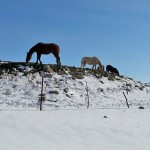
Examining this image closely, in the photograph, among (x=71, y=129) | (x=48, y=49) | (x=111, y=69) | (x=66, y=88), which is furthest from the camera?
(x=111, y=69)

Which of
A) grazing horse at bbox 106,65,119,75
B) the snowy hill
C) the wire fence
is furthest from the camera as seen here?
grazing horse at bbox 106,65,119,75

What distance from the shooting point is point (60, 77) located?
34.0 m

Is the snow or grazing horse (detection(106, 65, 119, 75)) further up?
grazing horse (detection(106, 65, 119, 75))

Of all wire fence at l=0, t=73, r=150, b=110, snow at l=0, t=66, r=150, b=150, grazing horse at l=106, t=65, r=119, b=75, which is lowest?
snow at l=0, t=66, r=150, b=150

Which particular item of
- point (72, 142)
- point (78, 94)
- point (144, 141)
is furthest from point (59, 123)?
point (78, 94)

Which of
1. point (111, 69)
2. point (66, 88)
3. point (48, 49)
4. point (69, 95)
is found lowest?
point (69, 95)

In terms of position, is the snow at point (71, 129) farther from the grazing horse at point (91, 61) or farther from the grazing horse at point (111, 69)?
the grazing horse at point (111, 69)

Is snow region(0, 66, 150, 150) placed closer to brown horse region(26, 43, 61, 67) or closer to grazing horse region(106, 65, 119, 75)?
brown horse region(26, 43, 61, 67)

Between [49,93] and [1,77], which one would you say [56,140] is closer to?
[49,93]

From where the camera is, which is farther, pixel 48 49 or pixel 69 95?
pixel 48 49

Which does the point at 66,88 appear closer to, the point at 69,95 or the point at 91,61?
the point at 69,95

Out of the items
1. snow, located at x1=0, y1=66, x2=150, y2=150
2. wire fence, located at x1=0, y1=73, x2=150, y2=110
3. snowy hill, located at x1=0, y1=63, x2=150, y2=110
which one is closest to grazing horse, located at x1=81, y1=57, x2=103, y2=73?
snowy hill, located at x1=0, y1=63, x2=150, y2=110

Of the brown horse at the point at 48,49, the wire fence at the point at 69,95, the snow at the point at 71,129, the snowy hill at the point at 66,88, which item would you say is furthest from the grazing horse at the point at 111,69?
the snow at the point at 71,129

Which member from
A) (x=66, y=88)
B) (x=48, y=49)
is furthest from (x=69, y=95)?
(x=48, y=49)
